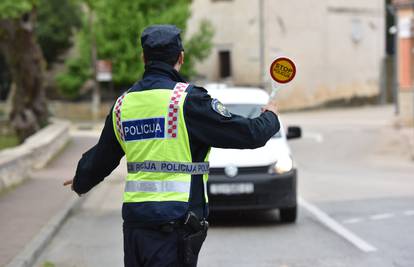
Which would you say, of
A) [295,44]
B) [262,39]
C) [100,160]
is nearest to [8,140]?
[262,39]

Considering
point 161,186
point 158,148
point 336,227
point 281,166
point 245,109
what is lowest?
point 336,227

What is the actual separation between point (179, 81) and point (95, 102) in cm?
3954

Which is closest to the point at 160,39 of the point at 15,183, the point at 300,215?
the point at 300,215

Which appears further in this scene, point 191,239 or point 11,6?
point 11,6

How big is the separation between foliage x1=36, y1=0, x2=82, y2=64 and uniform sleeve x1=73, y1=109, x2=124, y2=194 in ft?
147

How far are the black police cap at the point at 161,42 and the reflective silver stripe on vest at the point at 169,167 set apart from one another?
1.72ft

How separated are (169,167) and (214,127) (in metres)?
0.29

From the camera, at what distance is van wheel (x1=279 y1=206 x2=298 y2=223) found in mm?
10781

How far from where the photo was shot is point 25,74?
2492 centimetres

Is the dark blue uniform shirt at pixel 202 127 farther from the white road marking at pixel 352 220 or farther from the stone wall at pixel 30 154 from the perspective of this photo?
the stone wall at pixel 30 154

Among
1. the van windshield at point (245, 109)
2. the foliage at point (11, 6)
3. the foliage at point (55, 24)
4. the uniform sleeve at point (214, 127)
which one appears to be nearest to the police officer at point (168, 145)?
the uniform sleeve at point (214, 127)

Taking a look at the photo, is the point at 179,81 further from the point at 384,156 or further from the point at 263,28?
the point at 263,28

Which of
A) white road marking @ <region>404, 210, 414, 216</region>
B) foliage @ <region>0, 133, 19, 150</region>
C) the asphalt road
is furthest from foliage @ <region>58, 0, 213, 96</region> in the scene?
white road marking @ <region>404, 210, 414, 216</region>

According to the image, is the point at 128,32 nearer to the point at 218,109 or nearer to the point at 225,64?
the point at 225,64
